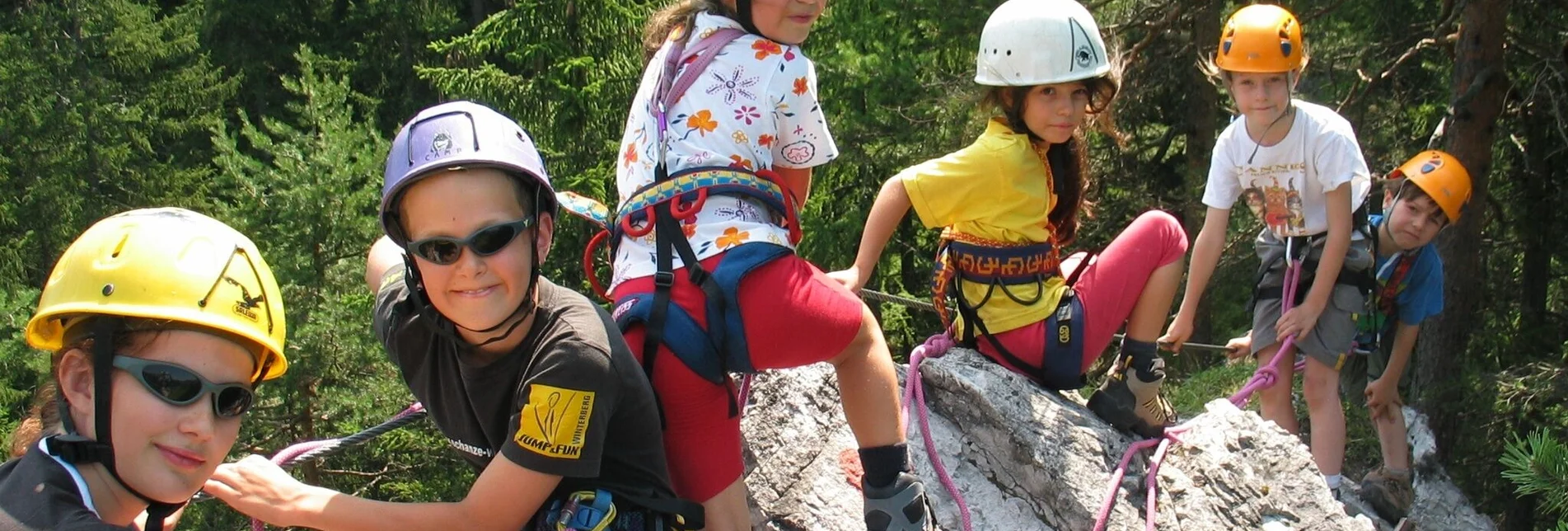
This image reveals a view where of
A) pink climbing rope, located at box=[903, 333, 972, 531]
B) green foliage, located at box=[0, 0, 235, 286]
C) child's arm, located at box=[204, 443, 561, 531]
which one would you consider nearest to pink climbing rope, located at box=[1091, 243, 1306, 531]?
pink climbing rope, located at box=[903, 333, 972, 531]

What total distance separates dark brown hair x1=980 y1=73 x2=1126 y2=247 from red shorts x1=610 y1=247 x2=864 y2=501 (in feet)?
4.35

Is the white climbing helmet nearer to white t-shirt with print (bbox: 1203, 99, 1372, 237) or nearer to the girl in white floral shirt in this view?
white t-shirt with print (bbox: 1203, 99, 1372, 237)

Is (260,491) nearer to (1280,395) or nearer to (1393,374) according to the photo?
(1280,395)

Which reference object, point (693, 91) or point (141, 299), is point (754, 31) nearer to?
point (693, 91)

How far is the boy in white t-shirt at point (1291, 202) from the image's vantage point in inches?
180

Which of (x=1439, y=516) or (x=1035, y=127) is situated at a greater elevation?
(x=1035, y=127)

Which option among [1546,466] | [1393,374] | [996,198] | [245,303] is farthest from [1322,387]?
[245,303]

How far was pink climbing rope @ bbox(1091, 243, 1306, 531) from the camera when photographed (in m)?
3.84

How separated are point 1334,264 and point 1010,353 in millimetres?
1282

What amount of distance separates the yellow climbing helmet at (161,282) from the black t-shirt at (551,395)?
1.42 ft

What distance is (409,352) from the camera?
2.82m

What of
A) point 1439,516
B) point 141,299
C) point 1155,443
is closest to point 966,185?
point 1155,443

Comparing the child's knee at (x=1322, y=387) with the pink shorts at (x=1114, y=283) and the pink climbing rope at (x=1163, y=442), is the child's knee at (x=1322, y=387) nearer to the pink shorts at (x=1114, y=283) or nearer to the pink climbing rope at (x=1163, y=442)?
the pink climbing rope at (x=1163, y=442)

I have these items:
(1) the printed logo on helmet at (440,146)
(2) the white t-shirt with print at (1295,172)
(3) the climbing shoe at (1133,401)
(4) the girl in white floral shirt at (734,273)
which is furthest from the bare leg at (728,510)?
(2) the white t-shirt with print at (1295,172)
